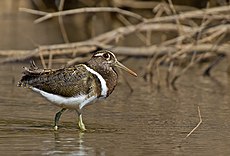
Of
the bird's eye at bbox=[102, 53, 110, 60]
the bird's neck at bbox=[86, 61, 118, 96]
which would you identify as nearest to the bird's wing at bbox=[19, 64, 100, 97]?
the bird's neck at bbox=[86, 61, 118, 96]

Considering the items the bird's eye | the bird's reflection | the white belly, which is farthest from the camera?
the bird's eye

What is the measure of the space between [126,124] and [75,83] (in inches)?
31.4

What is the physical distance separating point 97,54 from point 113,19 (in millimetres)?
10457

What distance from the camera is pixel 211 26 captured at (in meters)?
12.6

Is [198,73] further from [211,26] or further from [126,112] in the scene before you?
[126,112]

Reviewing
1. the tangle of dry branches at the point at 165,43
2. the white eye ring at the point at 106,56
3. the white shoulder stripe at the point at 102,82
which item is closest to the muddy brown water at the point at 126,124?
the white shoulder stripe at the point at 102,82

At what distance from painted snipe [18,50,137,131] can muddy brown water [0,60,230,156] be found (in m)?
0.29

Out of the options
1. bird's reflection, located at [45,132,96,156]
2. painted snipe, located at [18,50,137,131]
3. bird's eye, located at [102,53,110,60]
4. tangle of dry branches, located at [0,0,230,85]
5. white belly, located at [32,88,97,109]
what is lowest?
bird's reflection, located at [45,132,96,156]

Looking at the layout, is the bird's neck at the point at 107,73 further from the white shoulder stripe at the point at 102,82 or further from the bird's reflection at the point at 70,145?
the bird's reflection at the point at 70,145

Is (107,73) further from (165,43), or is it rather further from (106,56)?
(165,43)

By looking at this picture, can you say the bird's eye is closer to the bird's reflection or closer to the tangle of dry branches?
the bird's reflection

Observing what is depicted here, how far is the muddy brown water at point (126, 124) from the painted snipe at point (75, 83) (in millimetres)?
295

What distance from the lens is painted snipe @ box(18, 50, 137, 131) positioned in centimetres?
810

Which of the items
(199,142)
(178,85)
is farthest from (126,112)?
(178,85)
